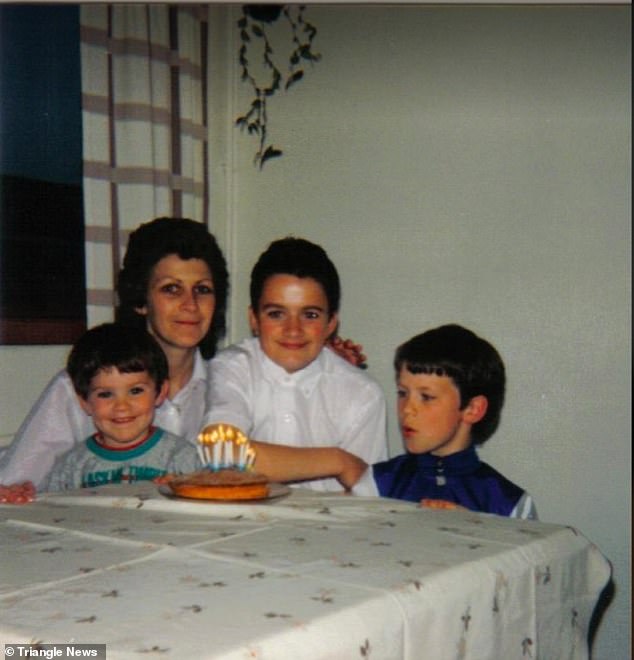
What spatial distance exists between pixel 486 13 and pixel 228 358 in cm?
106

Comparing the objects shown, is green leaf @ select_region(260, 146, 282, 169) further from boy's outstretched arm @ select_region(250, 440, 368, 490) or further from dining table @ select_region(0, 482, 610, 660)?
dining table @ select_region(0, 482, 610, 660)

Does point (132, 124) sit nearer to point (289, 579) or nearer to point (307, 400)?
point (307, 400)

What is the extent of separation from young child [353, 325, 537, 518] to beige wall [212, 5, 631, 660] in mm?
483

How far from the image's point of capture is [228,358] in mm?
1943

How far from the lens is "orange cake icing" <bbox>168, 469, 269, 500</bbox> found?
126 centimetres

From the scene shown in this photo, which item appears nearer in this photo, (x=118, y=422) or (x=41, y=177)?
(x=118, y=422)

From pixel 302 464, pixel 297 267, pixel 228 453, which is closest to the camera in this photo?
pixel 228 453

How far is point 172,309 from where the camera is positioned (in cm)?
190

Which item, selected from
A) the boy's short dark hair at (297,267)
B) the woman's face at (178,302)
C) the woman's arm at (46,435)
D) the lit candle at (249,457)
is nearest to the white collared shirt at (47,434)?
the woman's arm at (46,435)

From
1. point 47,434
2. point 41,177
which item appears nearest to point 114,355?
point 47,434

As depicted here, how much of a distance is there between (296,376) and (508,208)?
69 cm

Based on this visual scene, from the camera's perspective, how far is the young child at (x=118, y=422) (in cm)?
163

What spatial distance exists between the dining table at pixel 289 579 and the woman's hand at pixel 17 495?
2 centimetres

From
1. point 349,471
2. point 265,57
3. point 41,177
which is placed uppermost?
point 265,57
